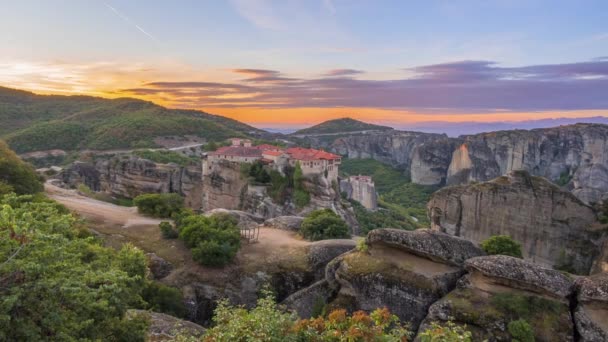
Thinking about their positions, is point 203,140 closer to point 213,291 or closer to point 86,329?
point 213,291

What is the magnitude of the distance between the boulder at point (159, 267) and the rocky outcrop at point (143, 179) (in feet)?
108

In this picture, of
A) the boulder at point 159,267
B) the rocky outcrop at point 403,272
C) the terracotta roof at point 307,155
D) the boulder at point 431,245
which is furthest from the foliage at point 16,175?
the terracotta roof at point 307,155

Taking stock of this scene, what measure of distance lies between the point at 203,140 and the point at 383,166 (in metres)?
53.3

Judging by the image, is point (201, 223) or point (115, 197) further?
point (115, 197)

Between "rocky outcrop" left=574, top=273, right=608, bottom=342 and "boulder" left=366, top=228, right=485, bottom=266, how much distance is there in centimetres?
510

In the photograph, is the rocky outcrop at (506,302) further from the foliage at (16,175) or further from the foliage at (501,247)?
the foliage at (16,175)

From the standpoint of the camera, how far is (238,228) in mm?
30922

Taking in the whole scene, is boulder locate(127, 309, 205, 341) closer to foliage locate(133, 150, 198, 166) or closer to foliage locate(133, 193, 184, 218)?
foliage locate(133, 193, 184, 218)

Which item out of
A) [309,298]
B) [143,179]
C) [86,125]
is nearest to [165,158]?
[143,179]

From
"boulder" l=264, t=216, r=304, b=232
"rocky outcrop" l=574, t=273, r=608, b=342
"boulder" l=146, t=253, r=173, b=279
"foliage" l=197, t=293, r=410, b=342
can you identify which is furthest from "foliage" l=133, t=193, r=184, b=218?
"rocky outcrop" l=574, t=273, r=608, b=342

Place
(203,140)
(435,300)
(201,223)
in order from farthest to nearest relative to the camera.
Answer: (203,140)
(201,223)
(435,300)

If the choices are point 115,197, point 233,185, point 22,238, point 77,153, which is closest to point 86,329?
point 22,238

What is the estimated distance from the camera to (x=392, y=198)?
95.8 meters

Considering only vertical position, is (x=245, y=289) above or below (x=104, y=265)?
below
